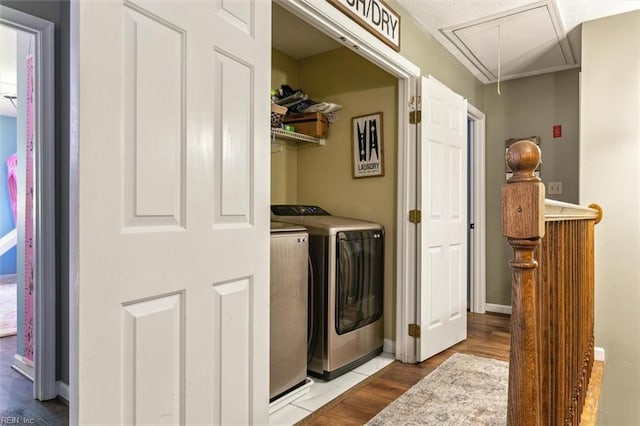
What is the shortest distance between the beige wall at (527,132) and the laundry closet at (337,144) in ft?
5.14

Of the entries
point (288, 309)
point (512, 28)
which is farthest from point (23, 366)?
point (512, 28)

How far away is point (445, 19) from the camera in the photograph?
2893 millimetres

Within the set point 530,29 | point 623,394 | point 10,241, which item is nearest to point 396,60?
point 530,29

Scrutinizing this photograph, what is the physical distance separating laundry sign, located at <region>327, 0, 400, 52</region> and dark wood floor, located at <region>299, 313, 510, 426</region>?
6.97ft

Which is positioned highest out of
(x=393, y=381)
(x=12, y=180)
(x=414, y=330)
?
(x=12, y=180)

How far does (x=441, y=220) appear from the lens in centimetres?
303

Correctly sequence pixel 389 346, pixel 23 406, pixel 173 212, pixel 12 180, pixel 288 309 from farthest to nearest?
pixel 12 180
pixel 389 346
pixel 288 309
pixel 23 406
pixel 173 212

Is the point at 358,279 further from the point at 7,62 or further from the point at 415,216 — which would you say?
the point at 7,62

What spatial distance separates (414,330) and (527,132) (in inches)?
97.5

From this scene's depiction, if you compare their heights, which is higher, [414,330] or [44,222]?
[44,222]

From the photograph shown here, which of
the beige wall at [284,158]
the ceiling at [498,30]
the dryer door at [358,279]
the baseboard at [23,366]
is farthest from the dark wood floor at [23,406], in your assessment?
the ceiling at [498,30]

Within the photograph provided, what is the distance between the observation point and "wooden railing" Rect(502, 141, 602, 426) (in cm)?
78

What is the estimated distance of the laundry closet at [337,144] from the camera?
301 centimetres

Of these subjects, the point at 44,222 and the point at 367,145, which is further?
the point at 367,145
